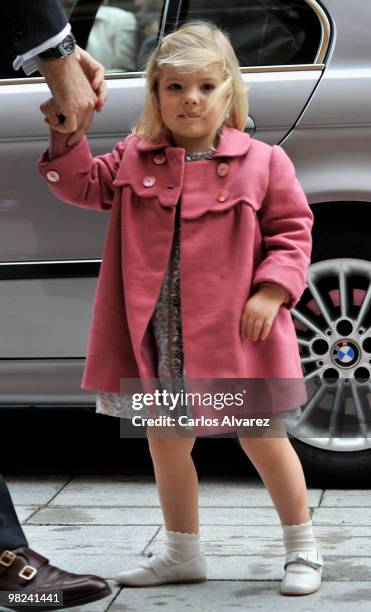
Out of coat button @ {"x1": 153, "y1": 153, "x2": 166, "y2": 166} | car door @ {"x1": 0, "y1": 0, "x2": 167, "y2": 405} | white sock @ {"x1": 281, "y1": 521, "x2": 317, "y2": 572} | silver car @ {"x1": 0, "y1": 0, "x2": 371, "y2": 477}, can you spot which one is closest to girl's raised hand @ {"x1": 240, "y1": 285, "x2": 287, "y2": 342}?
coat button @ {"x1": 153, "y1": 153, "x2": 166, "y2": 166}

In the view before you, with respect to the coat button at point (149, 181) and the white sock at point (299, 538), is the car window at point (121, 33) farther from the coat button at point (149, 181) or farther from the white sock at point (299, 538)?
the white sock at point (299, 538)

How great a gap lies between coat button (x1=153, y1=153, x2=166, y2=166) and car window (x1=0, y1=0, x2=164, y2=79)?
1260 millimetres

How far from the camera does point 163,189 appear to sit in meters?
3.37

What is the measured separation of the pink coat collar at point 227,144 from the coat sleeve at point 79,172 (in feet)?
0.35

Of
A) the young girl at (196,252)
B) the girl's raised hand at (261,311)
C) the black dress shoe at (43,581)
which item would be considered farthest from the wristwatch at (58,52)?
the black dress shoe at (43,581)

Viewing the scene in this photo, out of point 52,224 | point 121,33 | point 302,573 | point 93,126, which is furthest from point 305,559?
point 121,33

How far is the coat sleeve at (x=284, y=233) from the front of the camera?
3285mm

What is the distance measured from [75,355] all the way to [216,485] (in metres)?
0.68

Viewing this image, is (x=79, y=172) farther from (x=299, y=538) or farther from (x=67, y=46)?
(x=299, y=538)

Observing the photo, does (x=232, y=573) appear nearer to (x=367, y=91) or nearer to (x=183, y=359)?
(x=183, y=359)

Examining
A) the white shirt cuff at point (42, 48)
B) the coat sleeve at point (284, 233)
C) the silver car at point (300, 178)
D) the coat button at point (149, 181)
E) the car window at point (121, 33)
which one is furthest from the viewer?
the car window at point (121, 33)

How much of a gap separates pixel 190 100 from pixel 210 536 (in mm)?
1409

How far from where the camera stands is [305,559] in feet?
11.4

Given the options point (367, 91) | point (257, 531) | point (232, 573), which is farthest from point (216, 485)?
point (367, 91)
